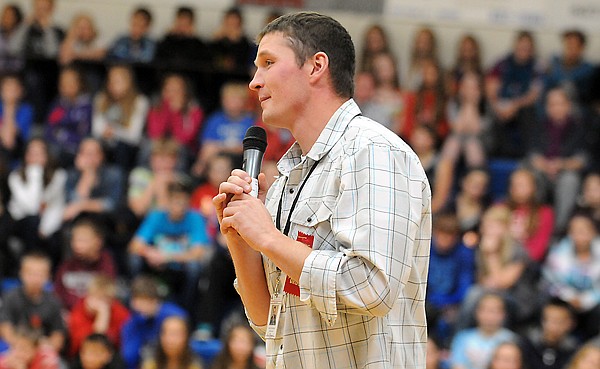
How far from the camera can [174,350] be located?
6.71 m

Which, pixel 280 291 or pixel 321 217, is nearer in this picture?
pixel 321 217

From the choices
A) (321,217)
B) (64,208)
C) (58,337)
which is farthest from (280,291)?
(64,208)

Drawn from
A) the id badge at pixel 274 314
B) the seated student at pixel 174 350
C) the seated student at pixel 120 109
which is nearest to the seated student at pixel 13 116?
the seated student at pixel 120 109

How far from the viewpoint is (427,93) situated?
30.6 ft

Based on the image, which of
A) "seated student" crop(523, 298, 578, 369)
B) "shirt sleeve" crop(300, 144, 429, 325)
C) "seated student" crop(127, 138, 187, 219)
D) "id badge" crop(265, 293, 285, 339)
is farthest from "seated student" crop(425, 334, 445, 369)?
"shirt sleeve" crop(300, 144, 429, 325)

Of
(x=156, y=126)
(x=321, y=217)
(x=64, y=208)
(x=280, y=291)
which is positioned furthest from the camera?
(x=156, y=126)

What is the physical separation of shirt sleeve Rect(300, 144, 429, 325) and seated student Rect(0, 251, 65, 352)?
4865 mm

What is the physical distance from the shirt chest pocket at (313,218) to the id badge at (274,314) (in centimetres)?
20

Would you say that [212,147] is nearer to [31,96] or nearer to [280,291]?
[31,96]

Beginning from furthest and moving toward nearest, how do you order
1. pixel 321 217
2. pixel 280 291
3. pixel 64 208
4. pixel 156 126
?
pixel 156 126 → pixel 64 208 → pixel 280 291 → pixel 321 217

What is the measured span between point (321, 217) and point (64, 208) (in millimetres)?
6161

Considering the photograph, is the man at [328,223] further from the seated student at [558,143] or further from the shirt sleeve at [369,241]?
the seated student at [558,143]

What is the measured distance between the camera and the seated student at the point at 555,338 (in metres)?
6.71

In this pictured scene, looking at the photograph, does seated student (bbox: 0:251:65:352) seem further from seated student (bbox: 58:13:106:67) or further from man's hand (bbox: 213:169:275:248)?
man's hand (bbox: 213:169:275:248)
